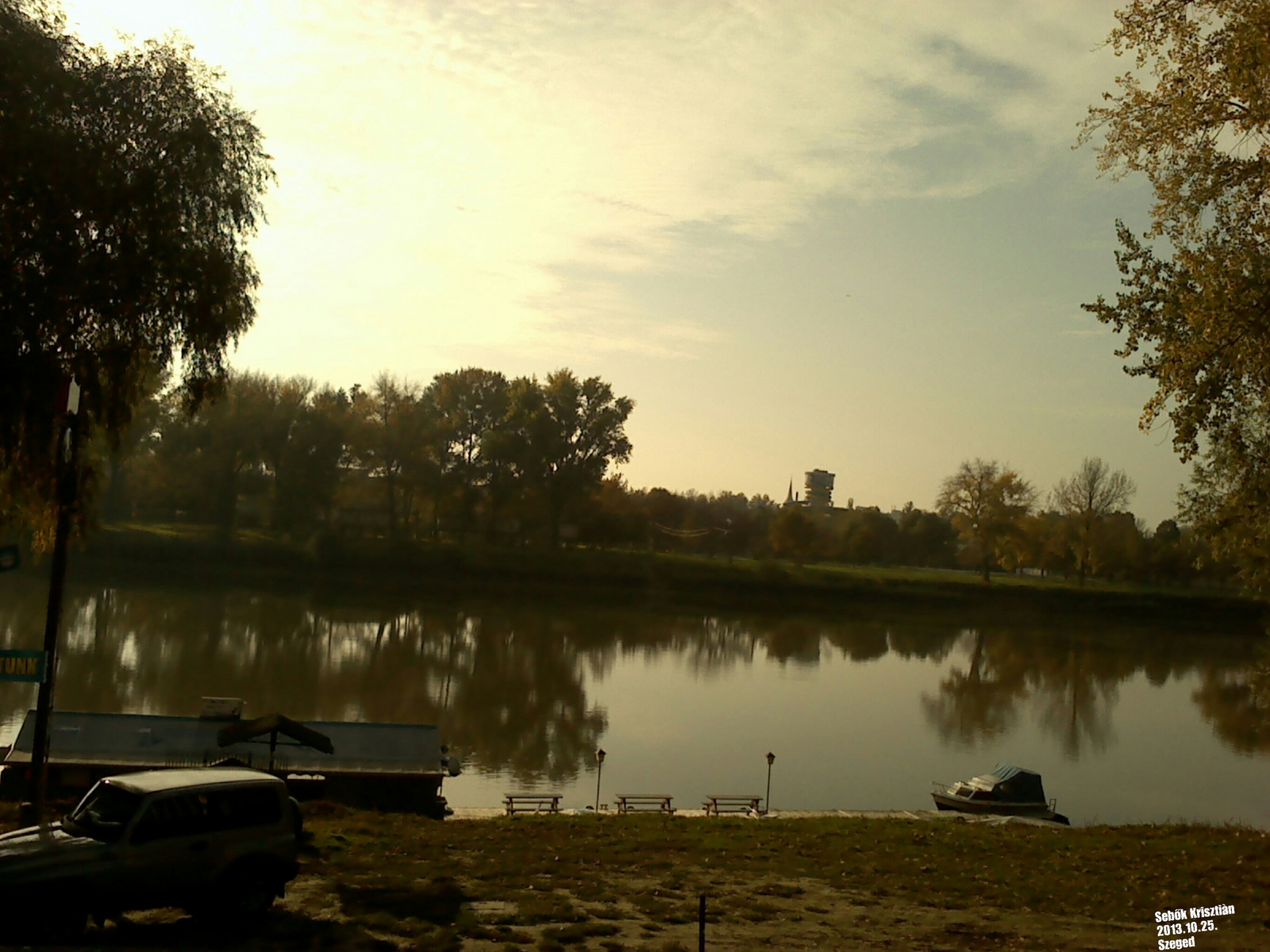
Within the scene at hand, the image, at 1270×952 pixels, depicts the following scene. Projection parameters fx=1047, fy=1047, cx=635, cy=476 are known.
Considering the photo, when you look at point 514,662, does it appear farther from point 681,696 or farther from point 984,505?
point 984,505

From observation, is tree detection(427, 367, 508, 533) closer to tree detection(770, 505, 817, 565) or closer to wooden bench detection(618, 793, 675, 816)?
tree detection(770, 505, 817, 565)

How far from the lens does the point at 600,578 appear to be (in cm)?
7088

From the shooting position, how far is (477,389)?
79.0 meters

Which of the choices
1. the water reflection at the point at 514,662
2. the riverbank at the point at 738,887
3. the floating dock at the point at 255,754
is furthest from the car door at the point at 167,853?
the water reflection at the point at 514,662

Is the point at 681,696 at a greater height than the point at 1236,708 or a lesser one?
lesser

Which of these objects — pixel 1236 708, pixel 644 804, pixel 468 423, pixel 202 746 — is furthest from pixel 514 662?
pixel 468 423

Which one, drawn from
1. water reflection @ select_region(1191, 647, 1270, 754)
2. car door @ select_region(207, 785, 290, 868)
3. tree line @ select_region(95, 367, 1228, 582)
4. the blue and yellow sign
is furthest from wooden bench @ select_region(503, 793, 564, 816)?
tree line @ select_region(95, 367, 1228, 582)

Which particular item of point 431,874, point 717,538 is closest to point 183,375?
point 431,874

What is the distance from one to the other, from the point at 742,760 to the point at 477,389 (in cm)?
5590

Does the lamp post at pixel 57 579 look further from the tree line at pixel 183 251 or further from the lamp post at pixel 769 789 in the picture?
the lamp post at pixel 769 789

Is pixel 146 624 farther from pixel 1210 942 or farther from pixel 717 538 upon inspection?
pixel 717 538

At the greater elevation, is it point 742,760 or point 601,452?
point 601,452

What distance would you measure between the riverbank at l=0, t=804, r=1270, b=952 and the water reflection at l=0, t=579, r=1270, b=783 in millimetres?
8323

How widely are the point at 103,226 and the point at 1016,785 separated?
21.3 m
